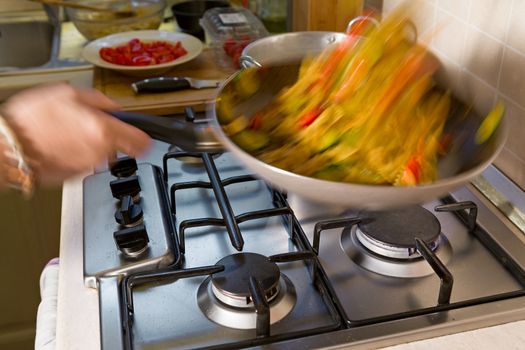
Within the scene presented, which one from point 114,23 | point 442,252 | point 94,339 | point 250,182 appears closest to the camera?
point 94,339

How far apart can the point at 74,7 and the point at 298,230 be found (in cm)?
102


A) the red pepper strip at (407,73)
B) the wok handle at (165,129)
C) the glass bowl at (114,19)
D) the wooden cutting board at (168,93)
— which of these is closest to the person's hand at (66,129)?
the wok handle at (165,129)

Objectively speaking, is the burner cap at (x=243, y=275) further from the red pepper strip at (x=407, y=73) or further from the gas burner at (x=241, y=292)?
the red pepper strip at (x=407, y=73)

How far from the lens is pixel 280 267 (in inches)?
28.5

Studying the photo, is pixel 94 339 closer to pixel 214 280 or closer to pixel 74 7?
pixel 214 280

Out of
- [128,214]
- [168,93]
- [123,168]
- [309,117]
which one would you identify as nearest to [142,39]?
[168,93]

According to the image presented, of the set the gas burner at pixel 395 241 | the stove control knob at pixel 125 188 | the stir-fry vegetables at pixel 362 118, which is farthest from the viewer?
the stove control knob at pixel 125 188

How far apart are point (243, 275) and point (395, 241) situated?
19cm

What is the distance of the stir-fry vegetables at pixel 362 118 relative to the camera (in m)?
0.61

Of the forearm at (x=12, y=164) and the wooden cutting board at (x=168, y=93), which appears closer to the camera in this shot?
the forearm at (x=12, y=164)

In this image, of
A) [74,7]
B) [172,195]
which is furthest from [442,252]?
[74,7]

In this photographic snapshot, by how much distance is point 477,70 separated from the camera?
90cm

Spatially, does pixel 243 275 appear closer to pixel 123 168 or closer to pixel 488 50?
pixel 123 168

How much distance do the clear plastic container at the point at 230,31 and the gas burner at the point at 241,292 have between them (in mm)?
675
